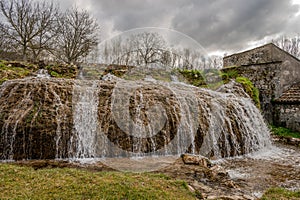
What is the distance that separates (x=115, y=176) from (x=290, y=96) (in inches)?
542

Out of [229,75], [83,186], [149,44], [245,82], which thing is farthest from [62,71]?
[245,82]

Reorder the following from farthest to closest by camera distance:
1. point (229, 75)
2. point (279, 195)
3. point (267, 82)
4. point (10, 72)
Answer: point (229, 75)
point (267, 82)
point (10, 72)
point (279, 195)

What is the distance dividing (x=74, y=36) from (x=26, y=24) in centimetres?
456

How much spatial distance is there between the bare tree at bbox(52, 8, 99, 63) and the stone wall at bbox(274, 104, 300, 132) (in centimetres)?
1764

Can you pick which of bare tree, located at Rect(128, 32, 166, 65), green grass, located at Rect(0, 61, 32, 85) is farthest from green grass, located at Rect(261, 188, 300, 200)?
green grass, located at Rect(0, 61, 32, 85)

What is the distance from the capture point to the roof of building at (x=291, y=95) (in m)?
→ 12.8

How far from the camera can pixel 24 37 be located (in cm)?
1639

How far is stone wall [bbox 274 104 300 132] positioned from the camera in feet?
41.0

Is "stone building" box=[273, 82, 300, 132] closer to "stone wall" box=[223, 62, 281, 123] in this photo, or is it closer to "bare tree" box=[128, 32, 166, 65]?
"stone wall" box=[223, 62, 281, 123]

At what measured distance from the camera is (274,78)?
13898 millimetres

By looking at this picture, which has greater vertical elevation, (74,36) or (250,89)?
(74,36)

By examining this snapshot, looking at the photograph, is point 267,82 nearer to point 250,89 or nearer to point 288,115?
point 250,89

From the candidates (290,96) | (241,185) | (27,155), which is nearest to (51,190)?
(27,155)

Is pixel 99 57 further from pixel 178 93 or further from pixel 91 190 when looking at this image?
pixel 91 190
